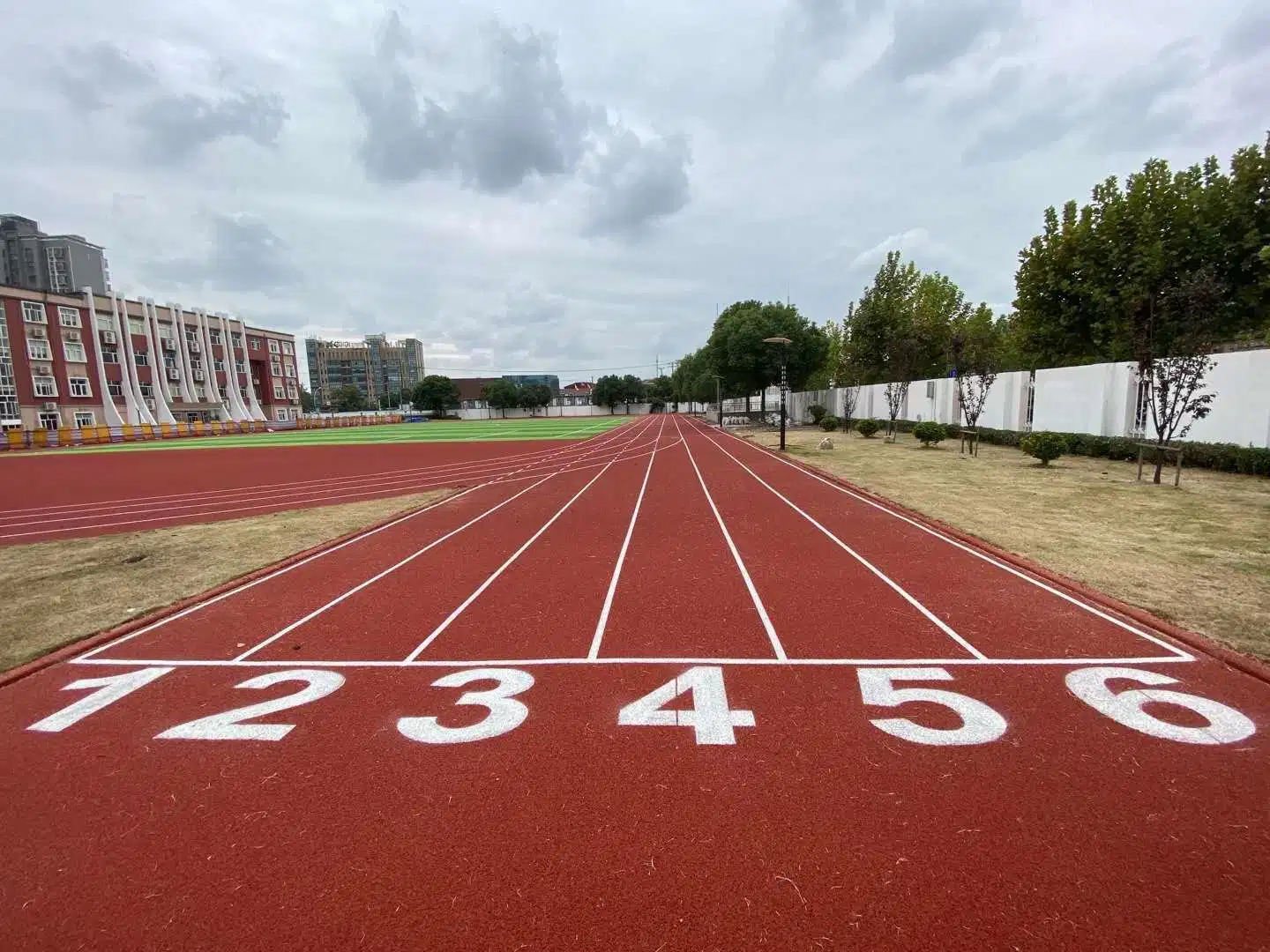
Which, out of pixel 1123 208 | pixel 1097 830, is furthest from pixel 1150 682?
pixel 1123 208

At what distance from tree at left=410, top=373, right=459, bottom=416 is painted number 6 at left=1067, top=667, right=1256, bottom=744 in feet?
339

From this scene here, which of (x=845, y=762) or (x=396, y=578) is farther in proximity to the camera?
(x=396, y=578)

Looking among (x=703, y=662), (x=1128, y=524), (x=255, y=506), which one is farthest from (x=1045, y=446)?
(x=255, y=506)

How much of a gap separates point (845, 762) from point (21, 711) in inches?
239

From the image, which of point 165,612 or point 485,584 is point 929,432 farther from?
point 165,612

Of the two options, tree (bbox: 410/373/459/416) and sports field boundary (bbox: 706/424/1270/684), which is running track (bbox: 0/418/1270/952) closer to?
sports field boundary (bbox: 706/424/1270/684)

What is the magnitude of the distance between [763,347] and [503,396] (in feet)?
250

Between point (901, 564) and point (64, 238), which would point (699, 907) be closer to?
point (901, 564)

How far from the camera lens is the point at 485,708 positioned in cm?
443

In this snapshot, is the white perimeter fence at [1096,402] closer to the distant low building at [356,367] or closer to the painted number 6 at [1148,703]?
the painted number 6 at [1148,703]

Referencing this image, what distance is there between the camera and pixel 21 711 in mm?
4598

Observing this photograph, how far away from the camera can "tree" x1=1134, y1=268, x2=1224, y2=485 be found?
13188 mm

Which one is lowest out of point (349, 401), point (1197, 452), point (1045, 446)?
point (1197, 452)

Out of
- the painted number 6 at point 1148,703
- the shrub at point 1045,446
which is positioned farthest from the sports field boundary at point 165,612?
the shrub at point 1045,446
